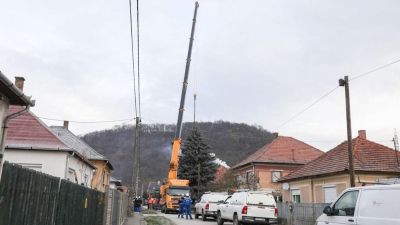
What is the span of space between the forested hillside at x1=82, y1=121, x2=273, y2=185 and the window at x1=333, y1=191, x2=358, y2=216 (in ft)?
129

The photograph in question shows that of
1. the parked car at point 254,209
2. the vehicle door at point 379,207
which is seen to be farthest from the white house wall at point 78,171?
the vehicle door at point 379,207

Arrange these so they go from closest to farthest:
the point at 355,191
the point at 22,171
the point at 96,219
→ the point at 22,171 < the point at 355,191 < the point at 96,219

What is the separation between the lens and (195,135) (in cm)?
5872

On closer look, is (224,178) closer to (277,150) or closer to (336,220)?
(277,150)

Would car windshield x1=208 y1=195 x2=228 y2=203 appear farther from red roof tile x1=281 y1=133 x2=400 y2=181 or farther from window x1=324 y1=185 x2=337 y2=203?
window x1=324 y1=185 x2=337 y2=203

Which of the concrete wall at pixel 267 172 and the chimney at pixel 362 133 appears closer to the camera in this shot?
the chimney at pixel 362 133

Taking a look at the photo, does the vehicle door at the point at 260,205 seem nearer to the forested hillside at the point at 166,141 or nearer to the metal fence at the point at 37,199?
the metal fence at the point at 37,199

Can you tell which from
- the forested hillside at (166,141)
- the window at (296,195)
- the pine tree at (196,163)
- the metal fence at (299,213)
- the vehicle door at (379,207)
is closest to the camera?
the vehicle door at (379,207)

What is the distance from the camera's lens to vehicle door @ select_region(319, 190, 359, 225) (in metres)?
11.1

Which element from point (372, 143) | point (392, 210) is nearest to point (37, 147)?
point (392, 210)

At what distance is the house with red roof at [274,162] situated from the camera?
177 ft

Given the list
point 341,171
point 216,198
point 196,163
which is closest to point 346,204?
point 341,171

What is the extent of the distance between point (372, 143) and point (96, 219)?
22210mm

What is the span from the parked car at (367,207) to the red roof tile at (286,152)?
42.5 m
